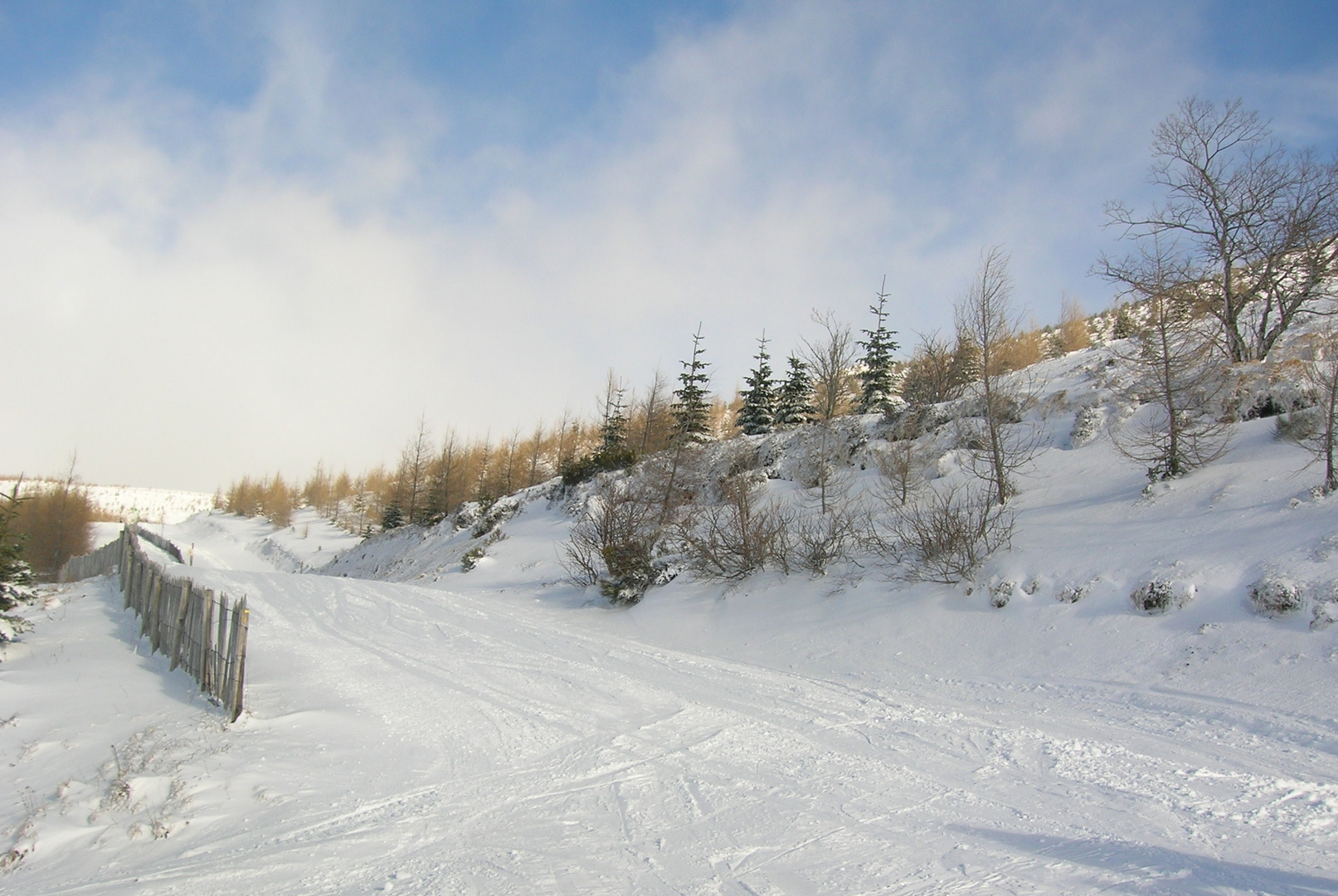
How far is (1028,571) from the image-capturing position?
34.8 feet

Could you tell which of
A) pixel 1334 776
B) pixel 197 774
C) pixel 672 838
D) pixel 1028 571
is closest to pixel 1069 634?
pixel 1028 571

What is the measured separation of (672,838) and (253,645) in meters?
9.14

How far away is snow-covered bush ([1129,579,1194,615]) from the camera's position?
28.4 feet

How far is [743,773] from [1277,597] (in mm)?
6891

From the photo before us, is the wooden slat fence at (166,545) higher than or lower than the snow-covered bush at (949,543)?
lower

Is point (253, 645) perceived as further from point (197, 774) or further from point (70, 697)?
point (197, 774)

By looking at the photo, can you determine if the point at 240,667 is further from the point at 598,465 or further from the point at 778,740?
the point at 598,465

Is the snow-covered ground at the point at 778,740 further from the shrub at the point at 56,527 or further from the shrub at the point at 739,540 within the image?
the shrub at the point at 56,527

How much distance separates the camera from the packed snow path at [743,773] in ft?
13.2

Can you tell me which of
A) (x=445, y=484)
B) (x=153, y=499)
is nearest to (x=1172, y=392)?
(x=445, y=484)

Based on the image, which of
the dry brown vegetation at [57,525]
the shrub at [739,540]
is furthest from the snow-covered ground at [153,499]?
the shrub at [739,540]

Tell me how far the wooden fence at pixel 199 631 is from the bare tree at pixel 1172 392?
14713 millimetres

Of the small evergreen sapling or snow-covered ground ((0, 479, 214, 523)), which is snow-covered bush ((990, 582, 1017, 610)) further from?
snow-covered ground ((0, 479, 214, 523))

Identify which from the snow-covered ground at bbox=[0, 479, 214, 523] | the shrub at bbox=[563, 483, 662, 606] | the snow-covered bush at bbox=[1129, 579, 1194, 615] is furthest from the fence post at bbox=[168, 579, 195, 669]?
the snow-covered ground at bbox=[0, 479, 214, 523]
